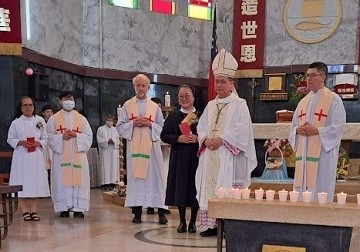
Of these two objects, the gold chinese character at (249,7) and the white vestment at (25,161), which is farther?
the gold chinese character at (249,7)

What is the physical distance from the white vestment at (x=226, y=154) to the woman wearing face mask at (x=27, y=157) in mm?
2608

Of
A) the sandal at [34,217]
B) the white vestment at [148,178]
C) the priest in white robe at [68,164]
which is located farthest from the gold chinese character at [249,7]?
the sandal at [34,217]

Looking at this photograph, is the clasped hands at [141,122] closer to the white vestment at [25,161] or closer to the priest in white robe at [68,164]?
the priest in white robe at [68,164]

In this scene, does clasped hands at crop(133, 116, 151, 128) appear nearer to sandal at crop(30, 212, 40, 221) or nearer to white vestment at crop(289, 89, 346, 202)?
sandal at crop(30, 212, 40, 221)

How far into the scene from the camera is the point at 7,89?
9266 millimetres

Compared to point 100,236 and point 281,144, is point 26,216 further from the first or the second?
point 281,144

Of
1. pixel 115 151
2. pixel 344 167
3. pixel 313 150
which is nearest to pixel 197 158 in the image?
pixel 313 150

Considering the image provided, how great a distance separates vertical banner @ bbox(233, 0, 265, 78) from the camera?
9734mm

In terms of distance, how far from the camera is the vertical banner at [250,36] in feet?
31.9

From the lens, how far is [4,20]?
Result: 30.0ft

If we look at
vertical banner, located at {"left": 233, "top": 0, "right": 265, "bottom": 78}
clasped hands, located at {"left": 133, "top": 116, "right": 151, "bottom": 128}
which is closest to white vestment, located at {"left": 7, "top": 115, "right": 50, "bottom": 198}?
clasped hands, located at {"left": 133, "top": 116, "right": 151, "bottom": 128}

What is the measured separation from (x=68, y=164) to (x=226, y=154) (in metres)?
2.76

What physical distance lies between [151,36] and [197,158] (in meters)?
8.01

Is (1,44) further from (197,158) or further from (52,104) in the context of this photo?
(197,158)
